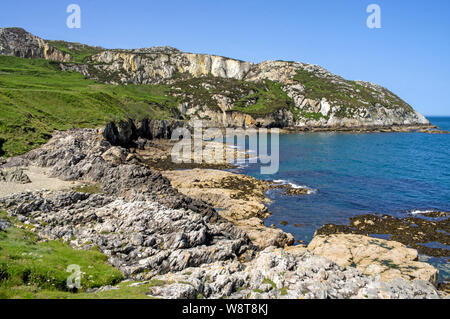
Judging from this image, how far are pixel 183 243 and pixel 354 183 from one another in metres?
46.2

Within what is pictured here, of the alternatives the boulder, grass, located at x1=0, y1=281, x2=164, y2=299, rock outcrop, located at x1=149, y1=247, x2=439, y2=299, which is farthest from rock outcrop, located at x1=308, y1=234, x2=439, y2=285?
the boulder

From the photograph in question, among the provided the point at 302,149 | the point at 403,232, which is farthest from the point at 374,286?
the point at 302,149

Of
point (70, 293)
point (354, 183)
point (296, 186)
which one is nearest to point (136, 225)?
point (70, 293)

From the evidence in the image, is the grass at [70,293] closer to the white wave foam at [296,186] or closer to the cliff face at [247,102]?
the white wave foam at [296,186]

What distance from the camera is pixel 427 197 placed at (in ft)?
163

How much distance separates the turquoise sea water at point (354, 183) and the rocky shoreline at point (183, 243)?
21.1 feet

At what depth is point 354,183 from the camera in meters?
59.0

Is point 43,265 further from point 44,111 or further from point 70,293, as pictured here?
point 44,111

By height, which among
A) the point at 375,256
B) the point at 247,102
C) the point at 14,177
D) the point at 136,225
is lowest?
the point at 375,256

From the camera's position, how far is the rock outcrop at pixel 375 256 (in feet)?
76.7

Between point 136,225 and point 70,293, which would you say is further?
point 136,225

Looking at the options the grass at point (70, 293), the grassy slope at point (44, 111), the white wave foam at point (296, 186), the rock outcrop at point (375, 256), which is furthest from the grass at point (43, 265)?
the white wave foam at point (296, 186)

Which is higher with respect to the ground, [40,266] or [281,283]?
[40,266]
